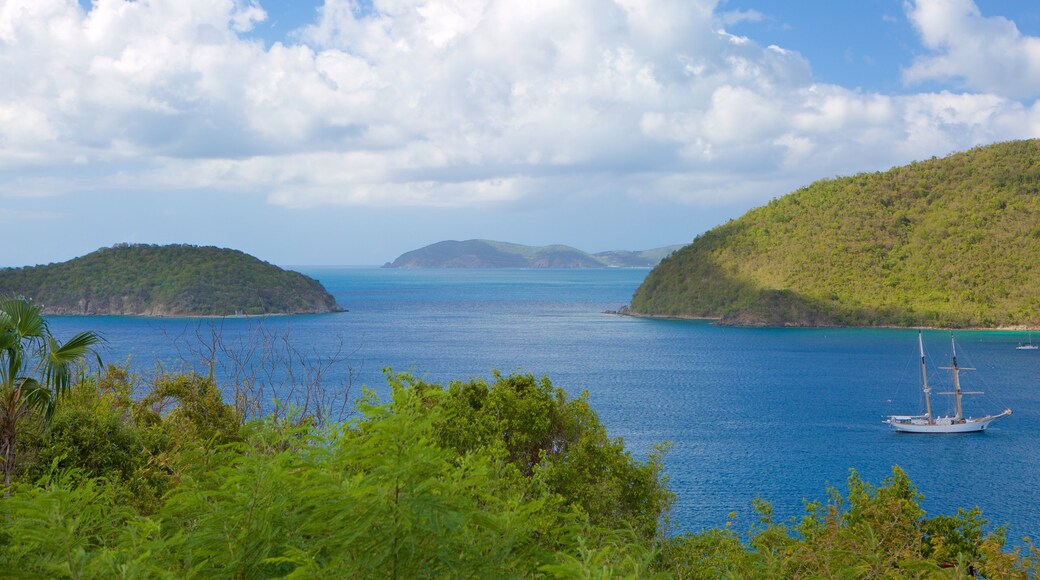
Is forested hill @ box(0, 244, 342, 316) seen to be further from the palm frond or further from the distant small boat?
the palm frond

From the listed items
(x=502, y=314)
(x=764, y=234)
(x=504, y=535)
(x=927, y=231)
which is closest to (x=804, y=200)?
(x=764, y=234)

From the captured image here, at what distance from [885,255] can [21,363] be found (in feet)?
359

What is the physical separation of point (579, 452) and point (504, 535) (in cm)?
1222

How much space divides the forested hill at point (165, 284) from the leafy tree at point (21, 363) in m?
100

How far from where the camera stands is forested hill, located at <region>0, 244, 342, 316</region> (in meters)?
112

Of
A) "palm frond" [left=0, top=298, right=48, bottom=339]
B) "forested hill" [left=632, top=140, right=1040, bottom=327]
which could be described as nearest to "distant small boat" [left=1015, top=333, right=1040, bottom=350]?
"forested hill" [left=632, top=140, right=1040, bottom=327]

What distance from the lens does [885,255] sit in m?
106

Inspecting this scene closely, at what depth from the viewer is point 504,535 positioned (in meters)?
4.10

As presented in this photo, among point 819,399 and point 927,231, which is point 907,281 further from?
point 819,399

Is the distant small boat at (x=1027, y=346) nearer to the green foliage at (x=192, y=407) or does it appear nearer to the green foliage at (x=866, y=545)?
the green foliage at (x=866, y=545)

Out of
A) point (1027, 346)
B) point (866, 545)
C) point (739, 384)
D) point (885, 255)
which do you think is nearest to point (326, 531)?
point (866, 545)

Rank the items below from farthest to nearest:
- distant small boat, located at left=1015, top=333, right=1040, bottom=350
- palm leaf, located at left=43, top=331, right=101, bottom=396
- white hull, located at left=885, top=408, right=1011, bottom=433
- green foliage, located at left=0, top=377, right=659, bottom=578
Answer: distant small boat, located at left=1015, top=333, right=1040, bottom=350 → white hull, located at left=885, top=408, right=1011, bottom=433 → palm leaf, located at left=43, top=331, right=101, bottom=396 → green foliage, located at left=0, top=377, right=659, bottom=578

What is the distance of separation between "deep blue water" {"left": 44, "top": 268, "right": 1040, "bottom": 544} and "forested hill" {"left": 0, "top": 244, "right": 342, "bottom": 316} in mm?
4654

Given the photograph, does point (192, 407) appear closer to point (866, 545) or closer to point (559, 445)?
point (559, 445)
